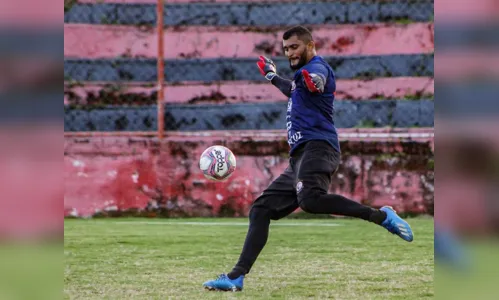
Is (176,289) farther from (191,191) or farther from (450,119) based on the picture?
(191,191)

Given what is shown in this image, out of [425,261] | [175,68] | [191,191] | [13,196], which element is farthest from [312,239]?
[13,196]

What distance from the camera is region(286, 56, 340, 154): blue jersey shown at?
4.62m

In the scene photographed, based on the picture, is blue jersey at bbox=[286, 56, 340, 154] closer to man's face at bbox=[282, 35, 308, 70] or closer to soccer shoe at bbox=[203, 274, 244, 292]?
man's face at bbox=[282, 35, 308, 70]

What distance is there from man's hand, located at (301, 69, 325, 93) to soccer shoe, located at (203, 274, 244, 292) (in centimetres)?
116

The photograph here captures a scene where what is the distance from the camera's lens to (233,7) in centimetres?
1029

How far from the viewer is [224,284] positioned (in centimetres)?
438

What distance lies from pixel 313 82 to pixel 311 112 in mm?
321

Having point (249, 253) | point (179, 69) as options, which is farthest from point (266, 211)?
point (179, 69)

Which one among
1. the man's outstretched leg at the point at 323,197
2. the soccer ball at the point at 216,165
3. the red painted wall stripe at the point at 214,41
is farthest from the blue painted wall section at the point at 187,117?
the man's outstretched leg at the point at 323,197

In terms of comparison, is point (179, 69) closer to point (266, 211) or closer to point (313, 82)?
point (266, 211)

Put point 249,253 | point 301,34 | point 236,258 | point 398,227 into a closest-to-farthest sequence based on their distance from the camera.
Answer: point 398,227
point 249,253
point 301,34
point 236,258

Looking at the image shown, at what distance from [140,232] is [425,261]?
3.20 metres

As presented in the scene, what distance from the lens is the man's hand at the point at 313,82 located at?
435 cm

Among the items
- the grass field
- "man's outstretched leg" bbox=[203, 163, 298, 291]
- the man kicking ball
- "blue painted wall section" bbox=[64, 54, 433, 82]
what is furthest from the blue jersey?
"blue painted wall section" bbox=[64, 54, 433, 82]
